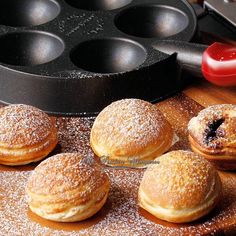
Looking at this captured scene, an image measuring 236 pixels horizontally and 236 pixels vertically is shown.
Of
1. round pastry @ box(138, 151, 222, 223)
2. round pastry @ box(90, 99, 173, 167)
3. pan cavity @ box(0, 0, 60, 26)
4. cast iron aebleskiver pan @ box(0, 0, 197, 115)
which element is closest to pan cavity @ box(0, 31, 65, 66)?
cast iron aebleskiver pan @ box(0, 0, 197, 115)

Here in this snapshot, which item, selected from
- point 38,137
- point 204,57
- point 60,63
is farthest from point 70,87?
point 204,57

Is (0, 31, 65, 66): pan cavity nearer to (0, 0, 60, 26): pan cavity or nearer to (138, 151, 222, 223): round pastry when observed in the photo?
(0, 0, 60, 26): pan cavity

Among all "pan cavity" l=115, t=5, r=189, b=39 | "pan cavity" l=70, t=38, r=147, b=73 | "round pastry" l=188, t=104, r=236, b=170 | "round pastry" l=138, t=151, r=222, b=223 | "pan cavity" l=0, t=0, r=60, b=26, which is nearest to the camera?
"round pastry" l=138, t=151, r=222, b=223

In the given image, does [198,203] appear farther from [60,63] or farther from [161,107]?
[60,63]

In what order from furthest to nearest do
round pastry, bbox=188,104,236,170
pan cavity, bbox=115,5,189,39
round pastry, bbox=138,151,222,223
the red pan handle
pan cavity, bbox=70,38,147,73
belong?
pan cavity, bbox=115,5,189,39, pan cavity, bbox=70,38,147,73, the red pan handle, round pastry, bbox=188,104,236,170, round pastry, bbox=138,151,222,223

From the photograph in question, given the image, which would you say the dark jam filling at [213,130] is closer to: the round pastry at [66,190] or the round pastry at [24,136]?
the round pastry at [66,190]

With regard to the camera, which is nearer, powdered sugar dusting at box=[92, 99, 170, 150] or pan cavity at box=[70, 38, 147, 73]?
powdered sugar dusting at box=[92, 99, 170, 150]

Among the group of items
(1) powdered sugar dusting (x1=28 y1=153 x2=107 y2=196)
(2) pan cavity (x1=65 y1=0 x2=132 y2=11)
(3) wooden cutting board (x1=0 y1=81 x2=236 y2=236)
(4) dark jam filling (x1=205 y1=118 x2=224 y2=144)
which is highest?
(4) dark jam filling (x1=205 y1=118 x2=224 y2=144)
